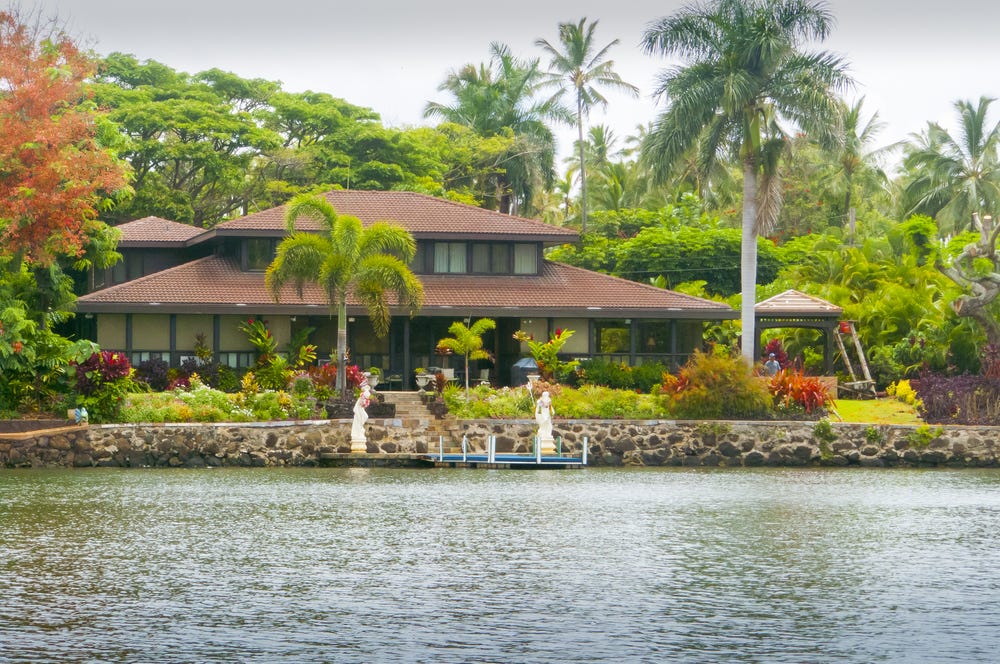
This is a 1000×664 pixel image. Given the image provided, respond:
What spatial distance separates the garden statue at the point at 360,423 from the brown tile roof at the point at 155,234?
14.2 meters

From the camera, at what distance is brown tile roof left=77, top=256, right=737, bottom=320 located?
4209 cm

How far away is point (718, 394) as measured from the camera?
3794cm

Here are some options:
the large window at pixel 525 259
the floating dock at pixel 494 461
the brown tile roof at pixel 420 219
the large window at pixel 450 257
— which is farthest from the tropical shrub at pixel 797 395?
the large window at pixel 450 257

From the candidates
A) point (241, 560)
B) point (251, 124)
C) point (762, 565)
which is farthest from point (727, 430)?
point (251, 124)

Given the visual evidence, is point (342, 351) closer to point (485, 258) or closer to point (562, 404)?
point (562, 404)

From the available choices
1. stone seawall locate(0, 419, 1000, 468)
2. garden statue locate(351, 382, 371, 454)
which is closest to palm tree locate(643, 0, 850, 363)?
stone seawall locate(0, 419, 1000, 468)

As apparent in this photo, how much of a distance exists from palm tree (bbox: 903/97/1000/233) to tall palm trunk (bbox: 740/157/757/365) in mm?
23417

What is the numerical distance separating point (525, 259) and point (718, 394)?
448 inches

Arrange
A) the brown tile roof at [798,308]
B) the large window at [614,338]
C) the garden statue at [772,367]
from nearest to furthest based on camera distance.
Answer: the garden statue at [772,367] → the brown tile roof at [798,308] → the large window at [614,338]

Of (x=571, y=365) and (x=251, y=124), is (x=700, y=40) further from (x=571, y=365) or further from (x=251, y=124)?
(x=251, y=124)

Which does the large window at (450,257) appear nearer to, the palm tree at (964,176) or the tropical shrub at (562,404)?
the tropical shrub at (562,404)

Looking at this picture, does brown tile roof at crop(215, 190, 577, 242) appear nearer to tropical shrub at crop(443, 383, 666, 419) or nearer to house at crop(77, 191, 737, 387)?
house at crop(77, 191, 737, 387)

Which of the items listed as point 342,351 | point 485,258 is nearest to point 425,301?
point 485,258

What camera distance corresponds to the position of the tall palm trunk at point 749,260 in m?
44.4
